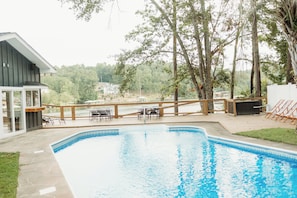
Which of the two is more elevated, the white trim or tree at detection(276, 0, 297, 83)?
tree at detection(276, 0, 297, 83)

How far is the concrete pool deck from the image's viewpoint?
482 cm

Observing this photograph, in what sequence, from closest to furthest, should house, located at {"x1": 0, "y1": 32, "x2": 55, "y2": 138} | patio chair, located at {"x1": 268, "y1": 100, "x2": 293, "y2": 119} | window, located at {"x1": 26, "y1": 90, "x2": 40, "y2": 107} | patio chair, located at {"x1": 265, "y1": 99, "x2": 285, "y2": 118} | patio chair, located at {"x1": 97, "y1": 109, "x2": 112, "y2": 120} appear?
house, located at {"x1": 0, "y1": 32, "x2": 55, "y2": 138}
window, located at {"x1": 26, "y1": 90, "x2": 40, "y2": 107}
patio chair, located at {"x1": 268, "y1": 100, "x2": 293, "y2": 119}
patio chair, located at {"x1": 265, "y1": 99, "x2": 285, "y2": 118}
patio chair, located at {"x1": 97, "y1": 109, "x2": 112, "y2": 120}

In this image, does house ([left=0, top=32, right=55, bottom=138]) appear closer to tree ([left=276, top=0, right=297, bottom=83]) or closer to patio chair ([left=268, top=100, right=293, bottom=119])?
tree ([left=276, top=0, right=297, bottom=83])

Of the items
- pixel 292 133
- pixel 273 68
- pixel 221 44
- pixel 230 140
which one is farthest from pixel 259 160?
pixel 273 68

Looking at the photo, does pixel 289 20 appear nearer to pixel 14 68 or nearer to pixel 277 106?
pixel 277 106

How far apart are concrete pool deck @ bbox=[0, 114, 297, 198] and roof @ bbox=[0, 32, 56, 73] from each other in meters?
2.70

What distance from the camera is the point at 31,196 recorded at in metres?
4.44

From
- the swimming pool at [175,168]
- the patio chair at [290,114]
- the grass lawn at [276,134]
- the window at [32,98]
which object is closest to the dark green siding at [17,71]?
the window at [32,98]

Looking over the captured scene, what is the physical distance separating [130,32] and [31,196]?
13.8 m

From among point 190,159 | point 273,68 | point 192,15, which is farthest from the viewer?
point 273,68

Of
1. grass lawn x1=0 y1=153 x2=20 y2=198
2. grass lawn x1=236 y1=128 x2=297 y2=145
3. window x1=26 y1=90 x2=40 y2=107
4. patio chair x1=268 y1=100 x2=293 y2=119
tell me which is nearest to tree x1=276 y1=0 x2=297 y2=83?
grass lawn x1=236 y1=128 x2=297 y2=145

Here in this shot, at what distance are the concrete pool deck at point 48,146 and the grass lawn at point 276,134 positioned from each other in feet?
0.94

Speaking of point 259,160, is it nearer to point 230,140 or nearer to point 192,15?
point 230,140

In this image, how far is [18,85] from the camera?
36.0ft
